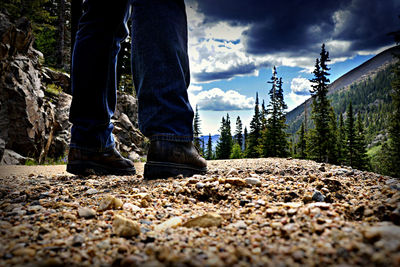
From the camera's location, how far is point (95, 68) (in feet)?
7.57

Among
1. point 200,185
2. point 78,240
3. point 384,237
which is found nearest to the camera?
point 384,237

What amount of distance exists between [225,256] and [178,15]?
1.90m

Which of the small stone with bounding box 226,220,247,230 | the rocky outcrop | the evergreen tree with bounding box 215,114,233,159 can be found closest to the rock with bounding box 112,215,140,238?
the small stone with bounding box 226,220,247,230

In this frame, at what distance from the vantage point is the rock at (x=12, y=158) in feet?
21.6

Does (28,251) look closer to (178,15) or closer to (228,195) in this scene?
(228,195)

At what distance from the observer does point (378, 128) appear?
109562 millimetres

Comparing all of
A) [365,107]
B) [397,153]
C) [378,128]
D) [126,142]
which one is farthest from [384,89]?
[126,142]

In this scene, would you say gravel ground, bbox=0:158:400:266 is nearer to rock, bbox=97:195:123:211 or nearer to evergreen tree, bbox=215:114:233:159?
rock, bbox=97:195:123:211

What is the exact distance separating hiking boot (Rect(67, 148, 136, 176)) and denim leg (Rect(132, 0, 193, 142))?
0.84 meters

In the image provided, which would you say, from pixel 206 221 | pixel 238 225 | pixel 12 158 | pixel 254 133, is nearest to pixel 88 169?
pixel 206 221

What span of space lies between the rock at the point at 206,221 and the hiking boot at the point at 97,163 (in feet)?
5.89

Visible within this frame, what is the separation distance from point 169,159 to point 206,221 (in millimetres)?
1020

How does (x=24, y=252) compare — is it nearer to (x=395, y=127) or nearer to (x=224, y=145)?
(x=395, y=127)

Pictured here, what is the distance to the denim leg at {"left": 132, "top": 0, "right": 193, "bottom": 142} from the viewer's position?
75.3 inches
